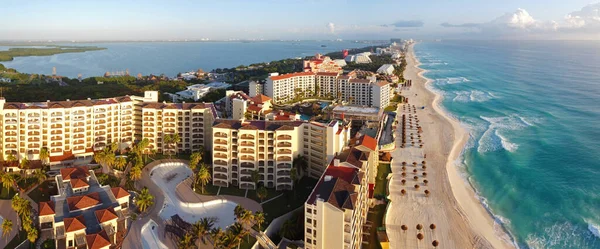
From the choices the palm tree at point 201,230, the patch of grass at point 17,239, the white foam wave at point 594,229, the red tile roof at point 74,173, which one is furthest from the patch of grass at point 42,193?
the white foam wave at point 594,229

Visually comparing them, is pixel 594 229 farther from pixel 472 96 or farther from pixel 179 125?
pixel 472 96

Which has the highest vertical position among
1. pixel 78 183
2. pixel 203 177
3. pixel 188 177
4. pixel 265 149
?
pixel 265 149

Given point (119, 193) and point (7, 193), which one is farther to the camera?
point (7, 193)

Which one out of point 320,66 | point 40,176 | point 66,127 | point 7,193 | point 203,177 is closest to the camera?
point 7,193

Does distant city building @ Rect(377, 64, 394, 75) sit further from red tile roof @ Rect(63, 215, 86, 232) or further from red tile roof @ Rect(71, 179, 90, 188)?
red tile roof @ Rect(63, 215, 86, 232)

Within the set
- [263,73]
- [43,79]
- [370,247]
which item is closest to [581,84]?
[263,73]

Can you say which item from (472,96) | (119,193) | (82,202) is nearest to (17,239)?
(82,202)
